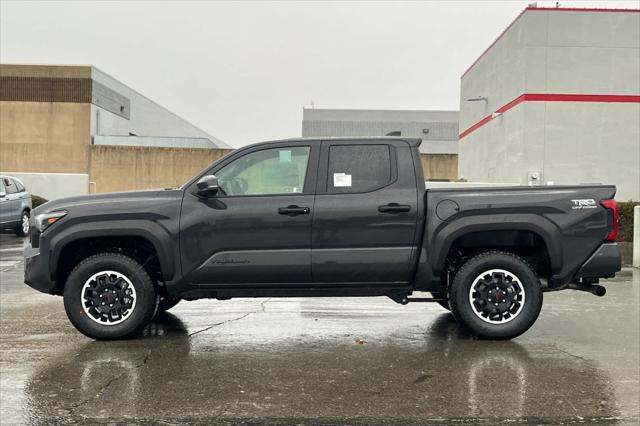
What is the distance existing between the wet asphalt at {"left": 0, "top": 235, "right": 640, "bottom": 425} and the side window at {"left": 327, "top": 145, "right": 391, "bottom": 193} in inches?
58.9

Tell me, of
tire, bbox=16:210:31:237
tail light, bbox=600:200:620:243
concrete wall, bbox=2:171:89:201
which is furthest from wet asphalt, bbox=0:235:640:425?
concrete wall, bbox=2:171:89:201

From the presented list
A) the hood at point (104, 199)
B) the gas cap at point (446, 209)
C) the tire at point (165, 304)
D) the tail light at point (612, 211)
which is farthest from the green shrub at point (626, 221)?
the hood at point (104, 199)

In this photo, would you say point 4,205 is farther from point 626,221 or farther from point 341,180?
point 626,221

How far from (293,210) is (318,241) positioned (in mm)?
383

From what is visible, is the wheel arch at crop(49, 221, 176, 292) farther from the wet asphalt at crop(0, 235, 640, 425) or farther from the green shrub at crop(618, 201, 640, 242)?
the green shrub at crop(618, 201, 640, 242)

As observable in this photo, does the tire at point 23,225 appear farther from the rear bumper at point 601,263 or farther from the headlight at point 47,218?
the rear bumper at point 601,263

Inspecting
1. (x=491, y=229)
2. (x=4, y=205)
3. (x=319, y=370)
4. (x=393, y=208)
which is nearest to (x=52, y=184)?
(x=4, y=205)

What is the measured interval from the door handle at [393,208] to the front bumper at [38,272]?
3.29 metres

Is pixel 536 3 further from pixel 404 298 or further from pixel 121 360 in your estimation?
pixel 121 360

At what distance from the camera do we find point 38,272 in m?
6.20

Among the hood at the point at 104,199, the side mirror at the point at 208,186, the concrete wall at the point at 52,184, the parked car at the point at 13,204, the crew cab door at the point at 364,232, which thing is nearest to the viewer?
the side mirror at the point at 208,186

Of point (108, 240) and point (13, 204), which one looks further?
point (13, 204)

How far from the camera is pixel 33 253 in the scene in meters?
6.26

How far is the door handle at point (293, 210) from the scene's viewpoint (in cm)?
611
